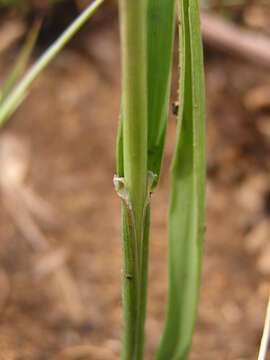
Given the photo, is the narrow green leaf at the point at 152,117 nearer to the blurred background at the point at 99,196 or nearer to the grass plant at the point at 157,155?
the grass plant at the point at 157,155

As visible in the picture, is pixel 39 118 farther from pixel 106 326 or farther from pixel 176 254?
pixel 176 254

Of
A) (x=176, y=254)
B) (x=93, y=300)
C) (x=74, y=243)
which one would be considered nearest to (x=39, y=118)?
(x=74, y=243)

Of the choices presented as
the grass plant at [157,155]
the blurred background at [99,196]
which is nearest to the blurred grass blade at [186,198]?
the grass plant at [157,155]

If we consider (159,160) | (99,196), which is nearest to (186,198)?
(159,160)

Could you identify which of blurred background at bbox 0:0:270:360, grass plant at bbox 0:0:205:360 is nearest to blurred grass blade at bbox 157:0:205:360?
grass plant at bbox 0:0:205:360

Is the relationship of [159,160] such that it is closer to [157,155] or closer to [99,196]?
[157,155]
